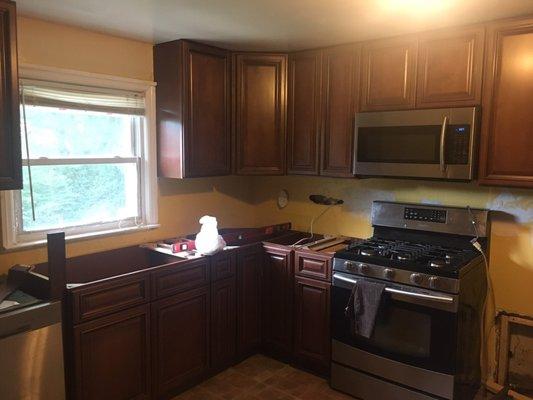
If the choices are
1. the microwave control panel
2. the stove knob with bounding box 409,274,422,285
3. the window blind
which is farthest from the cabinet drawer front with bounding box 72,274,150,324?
the microwave control panel

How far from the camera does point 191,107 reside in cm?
297

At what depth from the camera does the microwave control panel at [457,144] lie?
249cm

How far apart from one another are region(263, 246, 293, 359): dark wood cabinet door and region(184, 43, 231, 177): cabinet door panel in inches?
28.4

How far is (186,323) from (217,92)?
1551 mm

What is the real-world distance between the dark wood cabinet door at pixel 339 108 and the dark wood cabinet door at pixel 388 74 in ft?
0.26

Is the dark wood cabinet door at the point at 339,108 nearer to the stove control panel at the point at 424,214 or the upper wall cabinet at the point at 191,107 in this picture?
the stove control panel at the point at 424,214

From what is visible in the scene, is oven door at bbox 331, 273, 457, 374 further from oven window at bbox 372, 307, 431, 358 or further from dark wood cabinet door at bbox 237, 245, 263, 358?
dark wood cabinet door at bbox 237, 245, 263, 358

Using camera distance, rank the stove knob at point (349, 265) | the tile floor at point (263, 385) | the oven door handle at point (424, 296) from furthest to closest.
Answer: the tile floor at point (263, 385) → the stove knob at point (349, 265) → the oven door handle at point (424, 296)

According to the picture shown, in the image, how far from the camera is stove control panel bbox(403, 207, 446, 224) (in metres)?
2.84

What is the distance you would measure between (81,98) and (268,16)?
1.22 m

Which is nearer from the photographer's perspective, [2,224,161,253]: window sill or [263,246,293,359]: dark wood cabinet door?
[2,224,161,253]: window sill

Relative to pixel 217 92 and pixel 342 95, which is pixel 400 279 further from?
pixel 217 92

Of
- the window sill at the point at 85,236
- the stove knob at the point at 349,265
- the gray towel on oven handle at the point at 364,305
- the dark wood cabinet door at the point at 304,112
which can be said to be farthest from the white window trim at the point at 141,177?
the gray towel on oven handle at the point at 364,305

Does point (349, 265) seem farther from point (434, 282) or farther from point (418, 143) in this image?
point (418, 143)
